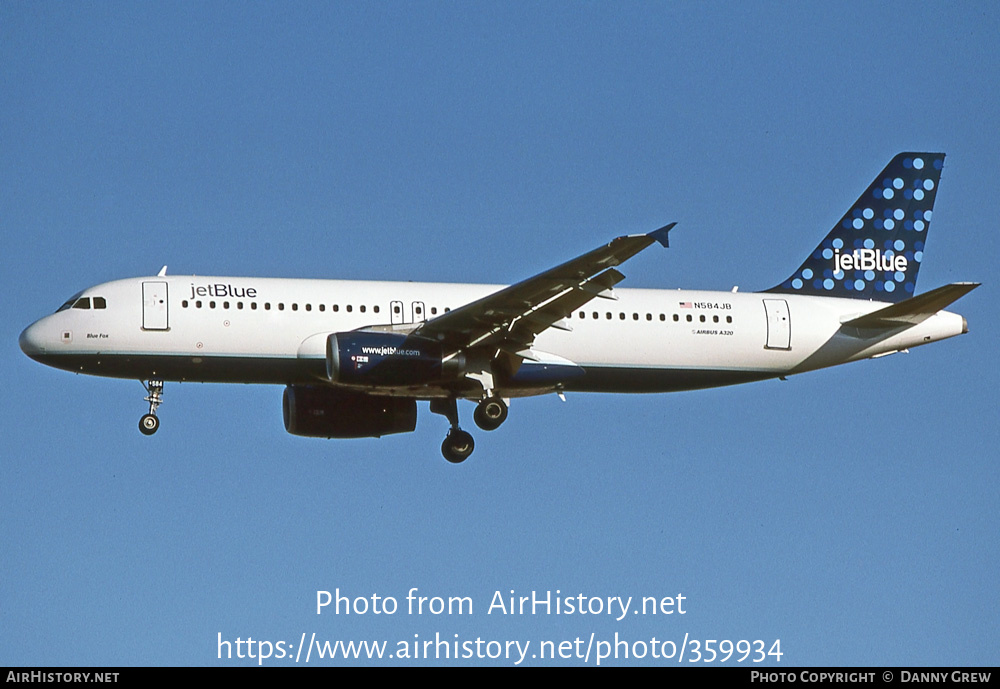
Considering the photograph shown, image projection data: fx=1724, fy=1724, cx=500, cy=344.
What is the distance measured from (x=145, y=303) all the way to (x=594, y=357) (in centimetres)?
1126

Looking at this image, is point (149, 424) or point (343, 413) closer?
point (149, 424)

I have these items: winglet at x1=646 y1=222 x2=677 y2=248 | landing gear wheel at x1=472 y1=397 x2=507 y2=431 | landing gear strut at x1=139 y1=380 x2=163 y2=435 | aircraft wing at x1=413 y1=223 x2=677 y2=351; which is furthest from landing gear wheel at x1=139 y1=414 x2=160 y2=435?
winglet at x1=646 y1=222 x2=677 y2=248

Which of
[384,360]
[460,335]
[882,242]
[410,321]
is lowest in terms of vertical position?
[384,360]

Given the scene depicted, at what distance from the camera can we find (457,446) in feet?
144

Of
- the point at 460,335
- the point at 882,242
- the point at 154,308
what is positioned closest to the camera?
the point at 460,335

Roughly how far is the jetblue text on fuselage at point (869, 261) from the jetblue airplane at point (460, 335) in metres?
0.15

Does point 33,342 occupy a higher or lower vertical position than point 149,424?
higher

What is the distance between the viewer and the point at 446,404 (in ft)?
147

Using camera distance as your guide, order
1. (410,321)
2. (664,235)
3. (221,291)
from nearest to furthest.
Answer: (664,235) < (221,291) < (410,321)

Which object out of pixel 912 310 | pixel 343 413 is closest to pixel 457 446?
pixel 343 413

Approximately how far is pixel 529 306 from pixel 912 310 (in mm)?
10698

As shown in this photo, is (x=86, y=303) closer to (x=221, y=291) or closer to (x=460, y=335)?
(x=221, y=291)

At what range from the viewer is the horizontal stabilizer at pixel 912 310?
4212 centimetres
